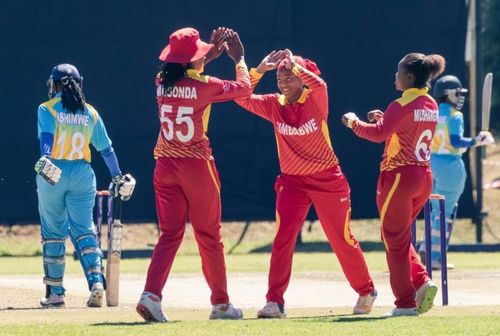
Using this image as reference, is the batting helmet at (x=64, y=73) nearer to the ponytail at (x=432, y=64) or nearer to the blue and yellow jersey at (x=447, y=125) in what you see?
the ponytail at (x=432, y=64)

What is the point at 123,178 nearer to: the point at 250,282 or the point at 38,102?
the point at 250,282

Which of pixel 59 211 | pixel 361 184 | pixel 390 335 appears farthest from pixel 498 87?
pixel 390 335

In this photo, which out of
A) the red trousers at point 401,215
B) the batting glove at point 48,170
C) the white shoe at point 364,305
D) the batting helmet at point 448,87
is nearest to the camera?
the red trousers at point 401,215

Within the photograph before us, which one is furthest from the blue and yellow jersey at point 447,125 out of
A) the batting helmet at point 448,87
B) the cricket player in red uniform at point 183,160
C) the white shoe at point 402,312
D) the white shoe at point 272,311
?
the cricket player in red uniform at point 183,160

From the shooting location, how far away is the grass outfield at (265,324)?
8859 mm

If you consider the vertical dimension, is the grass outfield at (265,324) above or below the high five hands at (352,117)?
below

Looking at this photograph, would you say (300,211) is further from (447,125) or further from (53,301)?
(447,125)

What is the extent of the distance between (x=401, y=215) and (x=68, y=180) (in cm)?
295

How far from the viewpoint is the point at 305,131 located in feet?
33.6

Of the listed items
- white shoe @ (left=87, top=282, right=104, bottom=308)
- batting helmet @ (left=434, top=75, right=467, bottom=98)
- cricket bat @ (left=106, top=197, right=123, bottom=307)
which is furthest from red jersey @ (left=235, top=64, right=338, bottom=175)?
batting helmet @ (left=434, top=75, right=467, bottom=98)

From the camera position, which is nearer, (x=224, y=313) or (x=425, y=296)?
(x=224, y=313)

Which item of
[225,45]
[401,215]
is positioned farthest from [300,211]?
[225,45]

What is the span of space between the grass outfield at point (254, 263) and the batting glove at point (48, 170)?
185 inches

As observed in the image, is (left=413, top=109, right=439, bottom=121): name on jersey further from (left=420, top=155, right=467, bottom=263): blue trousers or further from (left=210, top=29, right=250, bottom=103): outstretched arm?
(left=420, top=155, right=467, bottom=263): blue trousers
